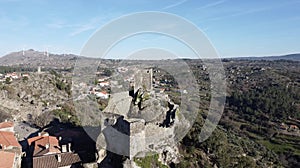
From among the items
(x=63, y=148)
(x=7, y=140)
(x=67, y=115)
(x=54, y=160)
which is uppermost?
(x=63, y=148)

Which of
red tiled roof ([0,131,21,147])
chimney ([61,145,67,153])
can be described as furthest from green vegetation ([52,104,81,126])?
chimney ([61,145,67,153])

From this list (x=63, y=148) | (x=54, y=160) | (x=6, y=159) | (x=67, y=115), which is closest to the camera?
(x=54, y=160)

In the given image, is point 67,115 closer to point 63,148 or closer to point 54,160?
point 63,148

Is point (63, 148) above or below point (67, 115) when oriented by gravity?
above

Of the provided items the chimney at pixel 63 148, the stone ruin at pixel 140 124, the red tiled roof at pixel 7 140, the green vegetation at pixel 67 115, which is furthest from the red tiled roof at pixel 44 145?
the green vegetation at pixel 67 115

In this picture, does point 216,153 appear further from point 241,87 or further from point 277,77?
point 277,77

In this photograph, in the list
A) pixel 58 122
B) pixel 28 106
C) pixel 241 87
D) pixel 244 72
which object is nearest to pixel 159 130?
pixel 58 122

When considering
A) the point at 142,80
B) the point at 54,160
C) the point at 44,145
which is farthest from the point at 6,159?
the point at 142,80
